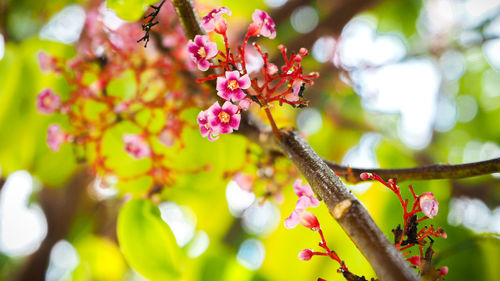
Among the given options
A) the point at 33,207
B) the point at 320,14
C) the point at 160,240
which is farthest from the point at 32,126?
the point at 320,14

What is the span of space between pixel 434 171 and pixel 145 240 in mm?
676

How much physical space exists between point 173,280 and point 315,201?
0.56m

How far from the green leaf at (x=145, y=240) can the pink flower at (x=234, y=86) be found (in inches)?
20.0

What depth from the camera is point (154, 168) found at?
110 centimetres

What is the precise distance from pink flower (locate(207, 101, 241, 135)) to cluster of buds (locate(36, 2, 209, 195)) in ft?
1.55

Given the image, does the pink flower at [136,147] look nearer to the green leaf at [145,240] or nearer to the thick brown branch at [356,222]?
the green leaf at [145,240]

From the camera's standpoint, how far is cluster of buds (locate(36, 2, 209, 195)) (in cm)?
109

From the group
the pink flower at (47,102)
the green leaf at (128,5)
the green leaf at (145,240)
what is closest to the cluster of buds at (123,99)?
the pink flower at (47,102)

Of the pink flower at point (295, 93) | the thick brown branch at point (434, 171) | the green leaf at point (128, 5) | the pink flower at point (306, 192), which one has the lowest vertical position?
the green leaf at point (128, 5)

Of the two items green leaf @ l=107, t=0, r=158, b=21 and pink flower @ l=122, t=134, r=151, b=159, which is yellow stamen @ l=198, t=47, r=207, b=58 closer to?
green leaf @ l=107, t=0, r=158, b=21

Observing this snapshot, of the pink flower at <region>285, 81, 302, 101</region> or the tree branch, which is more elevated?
the pink flower at <region>285, 81, 302, 101</region>

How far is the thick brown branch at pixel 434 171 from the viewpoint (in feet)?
1.98

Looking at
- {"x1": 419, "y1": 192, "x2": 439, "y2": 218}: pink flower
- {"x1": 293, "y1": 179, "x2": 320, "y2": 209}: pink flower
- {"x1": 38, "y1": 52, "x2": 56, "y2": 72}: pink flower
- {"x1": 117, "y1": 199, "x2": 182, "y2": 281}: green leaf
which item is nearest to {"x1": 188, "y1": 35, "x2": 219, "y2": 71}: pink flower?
{"x1": 293, "y1": 179, "x2": 320, "y2": 209}: pink flower

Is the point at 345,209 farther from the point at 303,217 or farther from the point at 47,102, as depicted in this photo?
the point at 47,102
